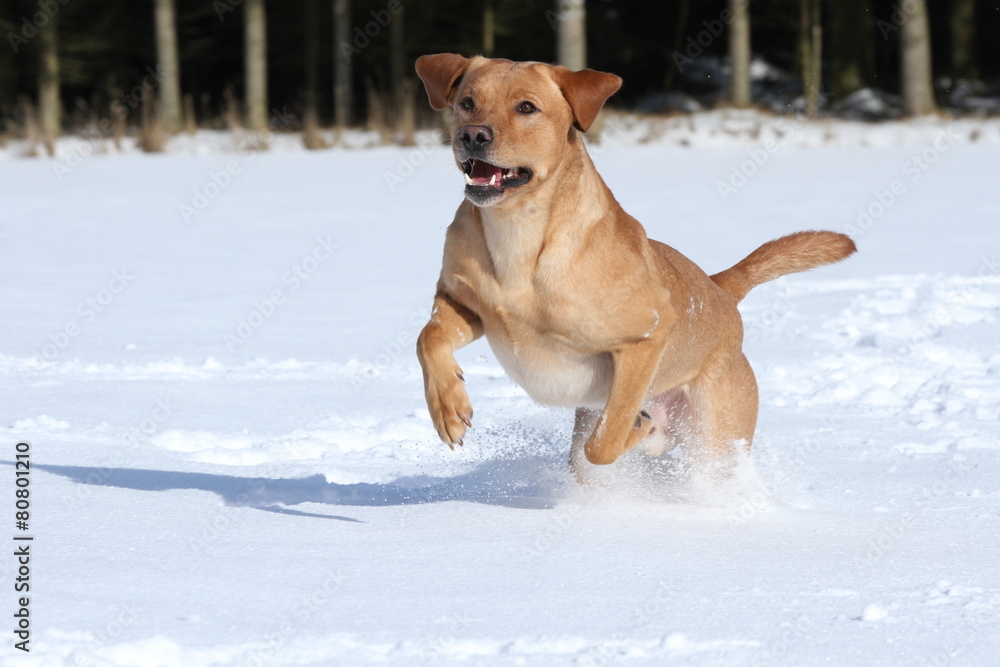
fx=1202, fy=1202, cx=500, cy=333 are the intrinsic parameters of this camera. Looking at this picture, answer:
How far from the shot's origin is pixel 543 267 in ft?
12.6


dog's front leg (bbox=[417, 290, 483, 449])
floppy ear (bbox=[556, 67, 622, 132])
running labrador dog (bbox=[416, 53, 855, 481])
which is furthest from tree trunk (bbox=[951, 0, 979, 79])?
dog's front leg (bbox=[417, 290, 483, 449])

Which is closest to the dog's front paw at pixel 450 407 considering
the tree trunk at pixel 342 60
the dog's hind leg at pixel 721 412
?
the dog's hind leg at pixel 721 412

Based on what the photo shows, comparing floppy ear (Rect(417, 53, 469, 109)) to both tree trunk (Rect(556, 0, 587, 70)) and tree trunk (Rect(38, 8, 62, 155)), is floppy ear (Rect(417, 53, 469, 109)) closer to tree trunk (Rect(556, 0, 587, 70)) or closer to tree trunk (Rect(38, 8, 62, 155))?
tree trunk (Rect(556, 0, 587, 70))

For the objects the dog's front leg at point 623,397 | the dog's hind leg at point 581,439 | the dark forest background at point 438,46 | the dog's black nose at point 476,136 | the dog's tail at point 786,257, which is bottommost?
the dark forest background at point 438,46

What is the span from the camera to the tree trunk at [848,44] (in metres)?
18.5

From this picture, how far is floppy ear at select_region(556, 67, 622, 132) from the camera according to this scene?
3.81 metres

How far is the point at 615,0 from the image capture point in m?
24.8

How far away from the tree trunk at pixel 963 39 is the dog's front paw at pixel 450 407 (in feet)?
61.9

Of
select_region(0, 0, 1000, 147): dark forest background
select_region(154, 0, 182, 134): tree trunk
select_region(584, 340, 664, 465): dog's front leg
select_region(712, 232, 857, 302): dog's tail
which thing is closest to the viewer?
select_region(584, 340, 664, 465): dog's front leg

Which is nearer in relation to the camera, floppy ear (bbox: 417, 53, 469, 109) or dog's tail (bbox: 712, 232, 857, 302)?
floppy ear (bbox: 417, 53, 469, 109)

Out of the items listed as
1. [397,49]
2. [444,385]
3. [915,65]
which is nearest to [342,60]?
[397,49]

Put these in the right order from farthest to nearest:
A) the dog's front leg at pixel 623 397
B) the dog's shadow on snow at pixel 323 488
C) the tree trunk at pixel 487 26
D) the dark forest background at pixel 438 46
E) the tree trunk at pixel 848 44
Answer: the tree trunk at pixel 487 26 < the dark forest background at pixel 438 46 < the tree trunk at pixel 848 44 < the dog's shadow on snow at pixel 323 488 < the dog's front leg at pixel 623 397

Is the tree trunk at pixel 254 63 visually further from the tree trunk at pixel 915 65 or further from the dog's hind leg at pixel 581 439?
the dog's hind leg at pixel 581 439

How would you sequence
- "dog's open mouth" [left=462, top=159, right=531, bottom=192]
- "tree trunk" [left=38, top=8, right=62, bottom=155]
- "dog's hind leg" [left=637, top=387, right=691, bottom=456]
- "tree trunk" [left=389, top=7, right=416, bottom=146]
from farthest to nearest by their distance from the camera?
"tree trunk" [left=38, top=8, right=62, bottom=155] < "tree trunk" [left=389, top=7, right=416, bottom=146] < "dog's hind leg" [left=637, top=387, right=691, bottom=456] < "dog's open mouth" [left=462, top=159, right=531, bottom=192]
